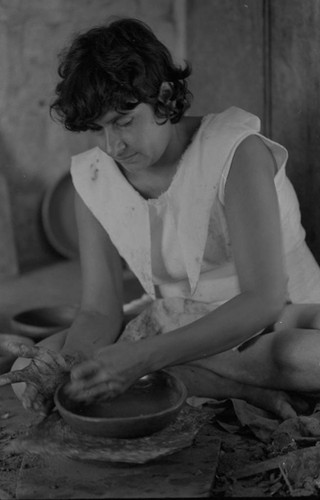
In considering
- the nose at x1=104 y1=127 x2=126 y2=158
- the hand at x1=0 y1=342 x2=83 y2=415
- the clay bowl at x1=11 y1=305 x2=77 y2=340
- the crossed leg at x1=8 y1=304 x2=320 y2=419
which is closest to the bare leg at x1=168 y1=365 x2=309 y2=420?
the crossed leg at x1=8 y1=304 x2=320 y2=419

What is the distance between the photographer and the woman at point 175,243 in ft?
9.20

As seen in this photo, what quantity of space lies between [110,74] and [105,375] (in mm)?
1058

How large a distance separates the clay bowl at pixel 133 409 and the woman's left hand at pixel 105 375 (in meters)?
0.07

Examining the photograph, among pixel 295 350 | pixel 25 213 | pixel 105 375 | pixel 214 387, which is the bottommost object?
pixel 25 213

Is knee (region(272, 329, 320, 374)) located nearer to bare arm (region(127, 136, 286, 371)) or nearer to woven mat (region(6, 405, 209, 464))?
bare arm (region(127, 136, 286, 371))

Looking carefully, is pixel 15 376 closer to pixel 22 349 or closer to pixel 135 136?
pixel 22 349

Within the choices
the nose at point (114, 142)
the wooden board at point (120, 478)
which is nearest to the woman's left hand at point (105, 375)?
the wooden board at point (120, 478)

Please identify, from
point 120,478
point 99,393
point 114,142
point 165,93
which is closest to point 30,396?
point 99,393

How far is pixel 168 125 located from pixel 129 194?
0.39 m

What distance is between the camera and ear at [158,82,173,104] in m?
3.02

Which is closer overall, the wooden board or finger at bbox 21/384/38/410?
the wooden board

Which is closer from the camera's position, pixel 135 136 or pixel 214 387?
pixel 135 136

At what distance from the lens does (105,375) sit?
8.17 ft

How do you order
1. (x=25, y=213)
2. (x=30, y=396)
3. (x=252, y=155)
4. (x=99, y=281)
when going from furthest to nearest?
(x=25, y=213) → (x=99, y=281) → (x=252, y=155) → (x=30, y=396)
